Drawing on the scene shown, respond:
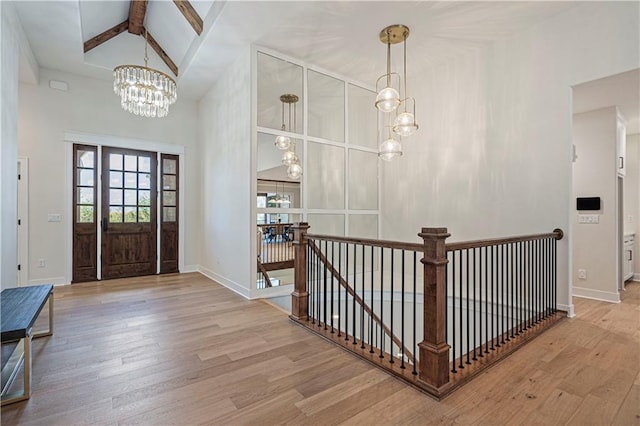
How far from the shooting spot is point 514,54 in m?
3.97

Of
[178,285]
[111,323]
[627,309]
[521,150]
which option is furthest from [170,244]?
[627,309]

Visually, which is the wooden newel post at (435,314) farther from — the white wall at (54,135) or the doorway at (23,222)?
the doorway at (23,222)

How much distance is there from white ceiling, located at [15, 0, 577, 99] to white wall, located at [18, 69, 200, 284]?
0.37 m

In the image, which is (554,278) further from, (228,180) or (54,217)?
(54,217)

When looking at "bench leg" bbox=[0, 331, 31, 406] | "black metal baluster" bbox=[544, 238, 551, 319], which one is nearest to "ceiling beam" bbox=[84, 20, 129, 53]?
"bench leg" bbox=[0, 331, 31, 406]

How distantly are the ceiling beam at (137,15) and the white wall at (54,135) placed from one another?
3.60 feet

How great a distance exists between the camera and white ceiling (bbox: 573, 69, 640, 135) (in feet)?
11.1

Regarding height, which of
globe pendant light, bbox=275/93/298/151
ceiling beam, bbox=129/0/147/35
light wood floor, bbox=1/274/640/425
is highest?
ceiling beam, bbox=129/0/147/35

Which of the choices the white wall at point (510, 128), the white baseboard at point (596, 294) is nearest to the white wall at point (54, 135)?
the white wall at point (510, 128)

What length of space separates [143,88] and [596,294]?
658cm

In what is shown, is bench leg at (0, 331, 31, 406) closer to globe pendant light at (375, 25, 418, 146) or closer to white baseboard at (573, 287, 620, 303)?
globe pendant light at (375, 25, 418, 146)

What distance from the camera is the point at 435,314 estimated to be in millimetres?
2035

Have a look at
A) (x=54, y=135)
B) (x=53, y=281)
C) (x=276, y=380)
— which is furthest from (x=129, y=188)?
(x=276, y=380)

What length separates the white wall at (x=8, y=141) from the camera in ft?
9.84
